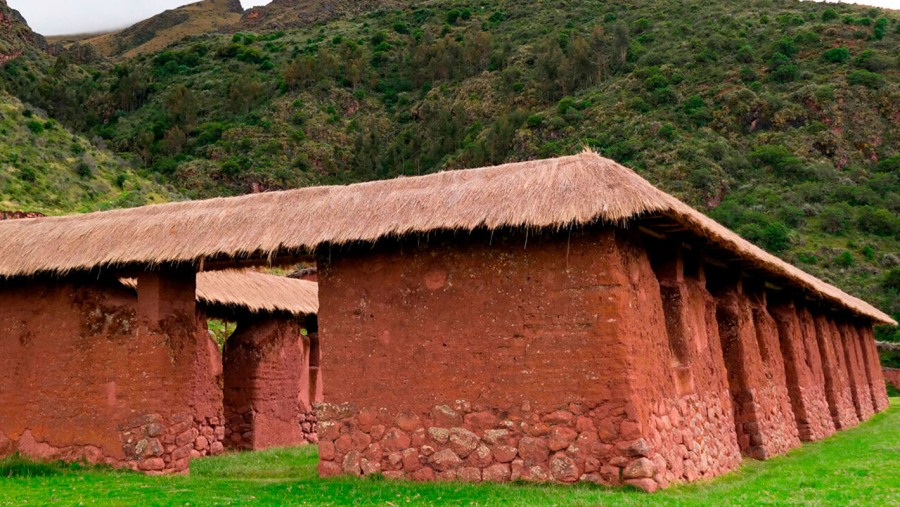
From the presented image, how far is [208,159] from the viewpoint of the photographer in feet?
189

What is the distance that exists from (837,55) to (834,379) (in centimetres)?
4111

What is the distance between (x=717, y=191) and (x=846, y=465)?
112ft

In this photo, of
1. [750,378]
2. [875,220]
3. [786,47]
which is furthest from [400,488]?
[786,47]

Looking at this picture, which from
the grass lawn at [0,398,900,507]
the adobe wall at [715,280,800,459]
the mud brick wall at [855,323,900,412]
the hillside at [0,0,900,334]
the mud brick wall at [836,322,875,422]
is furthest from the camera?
the hillside at [0,0,900,334]

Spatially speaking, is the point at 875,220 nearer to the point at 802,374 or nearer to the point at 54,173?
the point at 802,374

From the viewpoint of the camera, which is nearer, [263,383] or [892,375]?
→ [263,383]

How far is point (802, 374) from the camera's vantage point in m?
16.8

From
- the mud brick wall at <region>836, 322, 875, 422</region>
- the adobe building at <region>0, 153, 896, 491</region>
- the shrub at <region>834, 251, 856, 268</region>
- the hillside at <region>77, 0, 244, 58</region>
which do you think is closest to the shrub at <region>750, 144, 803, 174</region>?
the shrub at <region>834, 251, 856, 268</region>

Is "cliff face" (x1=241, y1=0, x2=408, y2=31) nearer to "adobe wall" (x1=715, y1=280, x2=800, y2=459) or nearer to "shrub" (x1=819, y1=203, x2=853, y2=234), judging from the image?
"shrub" (x1=819, y1=203, x2=853, y2=234)

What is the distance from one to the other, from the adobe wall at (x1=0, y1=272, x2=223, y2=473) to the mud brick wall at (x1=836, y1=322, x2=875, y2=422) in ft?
59.8

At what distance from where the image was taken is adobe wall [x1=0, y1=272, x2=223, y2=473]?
1166 centimetres

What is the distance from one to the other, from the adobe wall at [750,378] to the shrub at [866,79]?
42.9 metres

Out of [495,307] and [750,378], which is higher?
[495,307]

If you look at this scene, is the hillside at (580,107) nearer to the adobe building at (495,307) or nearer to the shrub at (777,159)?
the shrub at (777,159)
